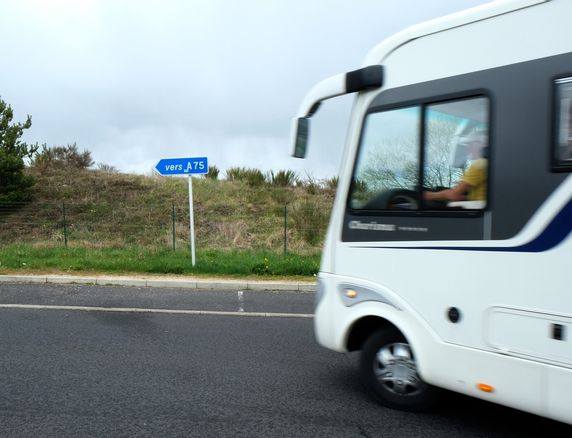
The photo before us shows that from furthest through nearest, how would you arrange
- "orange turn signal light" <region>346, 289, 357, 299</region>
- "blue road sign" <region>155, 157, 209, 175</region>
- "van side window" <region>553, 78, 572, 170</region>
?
"blue road sign" <region>155, 157, 209, 175</region>
"orange turn signal light" <region>346, 289, 357, 299</region>
"van side window" <region>553, 78, 572, 170</region>

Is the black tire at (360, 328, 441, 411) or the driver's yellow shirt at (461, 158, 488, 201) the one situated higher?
the driver's yellow shirt at (461, 158, 488, 201)

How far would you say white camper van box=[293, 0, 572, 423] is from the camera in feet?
10.2

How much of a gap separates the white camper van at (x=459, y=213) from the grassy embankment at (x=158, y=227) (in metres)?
7.46

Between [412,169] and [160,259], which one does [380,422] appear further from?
[160,259]

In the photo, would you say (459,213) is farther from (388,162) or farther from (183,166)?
(183,166)

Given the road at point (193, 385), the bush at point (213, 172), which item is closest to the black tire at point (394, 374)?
the road at point (193, 385)

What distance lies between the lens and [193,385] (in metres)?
→ 4.63

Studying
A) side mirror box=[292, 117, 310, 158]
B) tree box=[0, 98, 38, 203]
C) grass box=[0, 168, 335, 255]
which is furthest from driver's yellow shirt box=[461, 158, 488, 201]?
tree box=[0, 98, 38, 203]

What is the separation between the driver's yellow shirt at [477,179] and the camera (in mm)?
3469

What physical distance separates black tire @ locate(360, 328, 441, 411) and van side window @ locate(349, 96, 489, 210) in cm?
111

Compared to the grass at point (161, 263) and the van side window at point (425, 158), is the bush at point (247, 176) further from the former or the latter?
the van side window at point (425, 158)

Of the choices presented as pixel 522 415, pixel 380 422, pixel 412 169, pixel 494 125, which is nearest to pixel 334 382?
pixel 380 422

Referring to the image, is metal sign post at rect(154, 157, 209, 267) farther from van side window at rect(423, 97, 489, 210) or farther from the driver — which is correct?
the driver

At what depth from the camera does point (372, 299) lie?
406 centimetres
